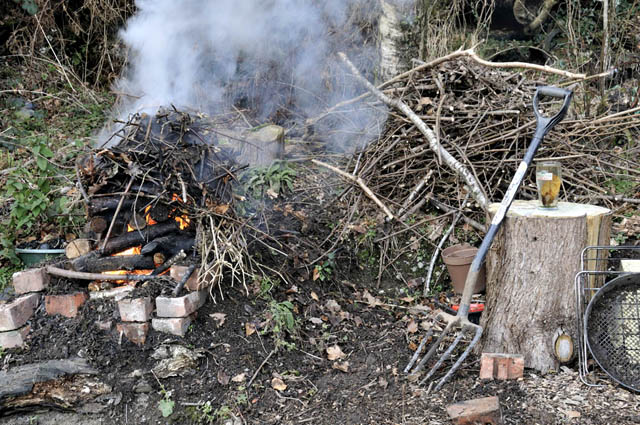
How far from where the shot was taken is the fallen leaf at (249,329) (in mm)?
3547

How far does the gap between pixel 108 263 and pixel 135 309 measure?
48 centimetres

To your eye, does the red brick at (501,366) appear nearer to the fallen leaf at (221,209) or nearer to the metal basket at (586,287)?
the metal basket at (586,287)

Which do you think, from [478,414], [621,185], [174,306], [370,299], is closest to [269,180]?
[370,299]

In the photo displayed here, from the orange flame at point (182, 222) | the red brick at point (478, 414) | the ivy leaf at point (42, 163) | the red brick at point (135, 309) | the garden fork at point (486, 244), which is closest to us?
the red brick at point (478, 414)

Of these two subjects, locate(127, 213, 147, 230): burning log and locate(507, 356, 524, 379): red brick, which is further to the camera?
locate(127, 213, 147, 230): burning log

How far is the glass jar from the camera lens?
333 cm

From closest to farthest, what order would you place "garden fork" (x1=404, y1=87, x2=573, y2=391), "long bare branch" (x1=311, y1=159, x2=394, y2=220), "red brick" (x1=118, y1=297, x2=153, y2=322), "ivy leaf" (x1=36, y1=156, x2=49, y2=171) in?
"garden fork" (x1=404, y1=87, x2=573, y2=391)
"red brick" (x1=118, y1=297, x2=153, y2=322)
"ivy leaf" (x1=36, y1=156, x2=49, y2=171)
"long bare branch" (x1=311, y1=159, x2=394, y2=220)

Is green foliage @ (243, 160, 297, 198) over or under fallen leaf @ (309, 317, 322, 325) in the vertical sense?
over

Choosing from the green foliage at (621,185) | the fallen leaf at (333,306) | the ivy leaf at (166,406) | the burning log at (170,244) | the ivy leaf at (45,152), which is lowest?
the ivy leaf at (166,406)

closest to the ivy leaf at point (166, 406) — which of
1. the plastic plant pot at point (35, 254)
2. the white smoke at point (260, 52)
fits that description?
the plastic plant pot at point (35, 254)

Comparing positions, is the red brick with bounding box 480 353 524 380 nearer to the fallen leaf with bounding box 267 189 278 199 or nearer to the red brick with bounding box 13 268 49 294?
the fallen leaf with bounding box 267 189 278 199

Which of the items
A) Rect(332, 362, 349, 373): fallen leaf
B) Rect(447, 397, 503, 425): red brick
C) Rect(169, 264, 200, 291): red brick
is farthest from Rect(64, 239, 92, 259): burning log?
Rect(447, 397, 503, 425): red brick

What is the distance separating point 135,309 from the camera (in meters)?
3.36

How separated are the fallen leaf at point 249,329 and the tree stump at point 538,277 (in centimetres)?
160
